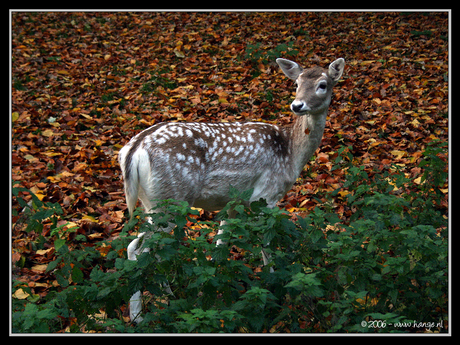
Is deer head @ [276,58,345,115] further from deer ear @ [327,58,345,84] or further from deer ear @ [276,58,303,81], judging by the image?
deer ear @ [276,58,303,81]

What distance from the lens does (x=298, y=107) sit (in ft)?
14.6

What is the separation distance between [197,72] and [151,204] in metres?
6.42

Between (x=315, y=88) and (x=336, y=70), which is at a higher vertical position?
(x=336, y=70)

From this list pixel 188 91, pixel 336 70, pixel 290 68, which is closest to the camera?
pixel 336 70

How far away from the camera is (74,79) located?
10250 mm

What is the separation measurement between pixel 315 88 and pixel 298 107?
14.1 inches

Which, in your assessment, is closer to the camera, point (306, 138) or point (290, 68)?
point (306, 138)

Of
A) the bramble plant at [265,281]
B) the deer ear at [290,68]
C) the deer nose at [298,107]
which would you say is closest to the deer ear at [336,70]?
the deer ear at [290,68]

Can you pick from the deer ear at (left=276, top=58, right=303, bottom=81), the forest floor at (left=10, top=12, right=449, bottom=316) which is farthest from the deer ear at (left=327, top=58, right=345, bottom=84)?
the forest floor at (left=10, top=12, right=449, bottom=316)

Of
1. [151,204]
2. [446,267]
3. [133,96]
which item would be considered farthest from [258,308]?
[133,96]

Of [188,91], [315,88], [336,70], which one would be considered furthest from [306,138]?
[188,91]

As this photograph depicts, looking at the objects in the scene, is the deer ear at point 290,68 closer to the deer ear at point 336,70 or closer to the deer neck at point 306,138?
the deer ear at point 336,70

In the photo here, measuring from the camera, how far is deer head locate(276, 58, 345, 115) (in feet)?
14.9

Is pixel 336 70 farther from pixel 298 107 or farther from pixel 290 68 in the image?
pixel 298 107
